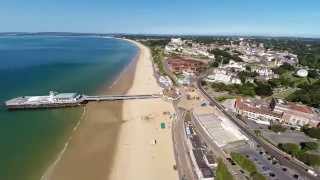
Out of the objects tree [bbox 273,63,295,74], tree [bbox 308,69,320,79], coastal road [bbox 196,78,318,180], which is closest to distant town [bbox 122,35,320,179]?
coastal road [bbox 196,78,318,180]

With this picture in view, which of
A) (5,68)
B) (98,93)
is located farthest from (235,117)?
(5,68)

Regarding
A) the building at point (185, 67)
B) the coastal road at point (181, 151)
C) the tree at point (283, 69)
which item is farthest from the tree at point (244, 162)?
the tree at point (283, 69)

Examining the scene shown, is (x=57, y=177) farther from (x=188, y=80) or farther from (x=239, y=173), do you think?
(x=188, y=80)

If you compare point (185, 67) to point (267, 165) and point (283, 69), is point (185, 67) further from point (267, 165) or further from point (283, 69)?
point (267, 165)

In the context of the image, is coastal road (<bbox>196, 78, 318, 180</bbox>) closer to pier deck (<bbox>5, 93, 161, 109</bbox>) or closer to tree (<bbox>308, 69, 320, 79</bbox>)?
pier deck (<bbox>5, 93, 161, 109</bbox>)

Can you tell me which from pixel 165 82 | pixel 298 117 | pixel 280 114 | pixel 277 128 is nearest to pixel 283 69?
pixel 165 82
